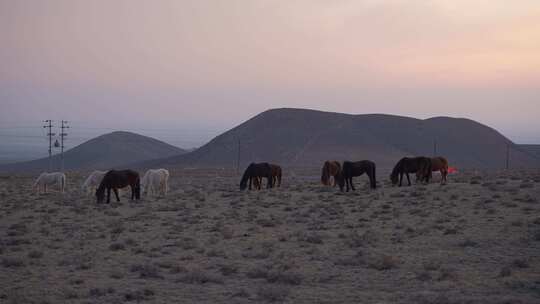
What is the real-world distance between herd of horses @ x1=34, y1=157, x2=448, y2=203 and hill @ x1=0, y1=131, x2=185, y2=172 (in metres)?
111

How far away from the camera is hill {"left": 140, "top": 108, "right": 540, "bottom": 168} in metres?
104

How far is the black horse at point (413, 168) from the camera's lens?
94.1 ft

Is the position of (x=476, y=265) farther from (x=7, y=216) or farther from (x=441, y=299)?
(x=7, y=216)

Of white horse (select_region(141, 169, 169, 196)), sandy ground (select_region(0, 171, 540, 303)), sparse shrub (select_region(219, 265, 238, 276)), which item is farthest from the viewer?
white horse (select_region(141, 169, 169, 196))

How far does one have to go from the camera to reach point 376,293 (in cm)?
969

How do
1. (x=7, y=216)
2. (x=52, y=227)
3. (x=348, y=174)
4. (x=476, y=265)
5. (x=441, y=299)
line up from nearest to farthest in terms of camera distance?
1. (x=441, y=299)
2. (x=476, y=265)
3. (x=52, y=227)
4. (x=7, y=216)
5. (x=348, y=174)

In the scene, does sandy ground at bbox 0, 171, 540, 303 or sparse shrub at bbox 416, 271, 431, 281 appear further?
sparse shrub at bbox 416, 271, 431, 281

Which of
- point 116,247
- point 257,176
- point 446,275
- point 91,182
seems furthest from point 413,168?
point 446,275

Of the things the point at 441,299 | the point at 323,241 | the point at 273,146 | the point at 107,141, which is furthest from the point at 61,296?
the point at 107,141

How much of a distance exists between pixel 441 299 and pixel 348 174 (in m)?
18.8

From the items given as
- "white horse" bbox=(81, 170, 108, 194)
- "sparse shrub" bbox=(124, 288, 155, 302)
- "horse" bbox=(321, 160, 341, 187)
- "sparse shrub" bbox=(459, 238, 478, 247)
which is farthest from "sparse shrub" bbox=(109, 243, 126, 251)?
"horse" bbox=(321, 160, 341, 187)

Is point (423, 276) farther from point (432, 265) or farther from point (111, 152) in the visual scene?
point (111, 152)

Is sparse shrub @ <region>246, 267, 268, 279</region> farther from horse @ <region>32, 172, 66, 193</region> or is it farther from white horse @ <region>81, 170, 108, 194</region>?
horse @ <region>32, 172, 66, 193</region>

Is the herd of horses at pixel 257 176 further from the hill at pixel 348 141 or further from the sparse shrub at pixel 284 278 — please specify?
the hill at pixel 348 141
